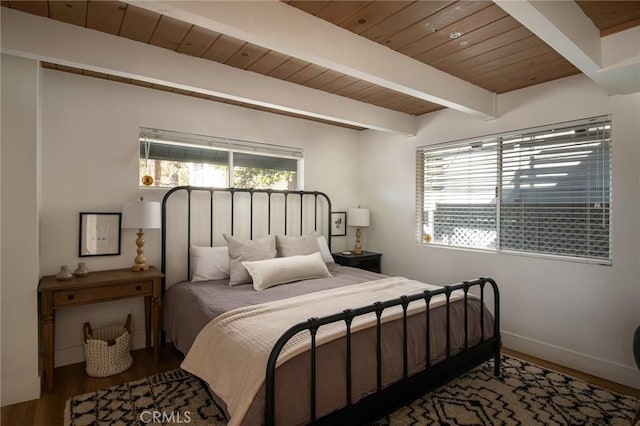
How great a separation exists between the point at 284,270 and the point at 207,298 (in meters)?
0.70

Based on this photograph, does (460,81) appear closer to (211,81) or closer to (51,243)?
(211,81)

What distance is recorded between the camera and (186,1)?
5.19 ft

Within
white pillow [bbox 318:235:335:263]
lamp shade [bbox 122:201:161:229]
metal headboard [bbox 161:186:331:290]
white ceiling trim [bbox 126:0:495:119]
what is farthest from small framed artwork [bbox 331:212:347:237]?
lamp shade [bbox 122:201:161:229]

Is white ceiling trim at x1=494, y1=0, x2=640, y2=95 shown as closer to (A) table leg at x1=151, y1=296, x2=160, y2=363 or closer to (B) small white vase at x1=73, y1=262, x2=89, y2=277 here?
(A) table leg at x1=151, y1=296, x2=160, y2=363

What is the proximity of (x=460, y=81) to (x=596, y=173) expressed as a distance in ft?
4.34

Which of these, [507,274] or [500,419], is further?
[507,274]

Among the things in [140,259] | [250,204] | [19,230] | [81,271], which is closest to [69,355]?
[81,271]

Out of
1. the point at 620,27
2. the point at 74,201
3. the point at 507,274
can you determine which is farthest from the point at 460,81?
the point at 74,201

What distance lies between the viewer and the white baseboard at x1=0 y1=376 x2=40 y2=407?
2.19m

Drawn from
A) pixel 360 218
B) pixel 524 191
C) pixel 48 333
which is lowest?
pixel 48 333

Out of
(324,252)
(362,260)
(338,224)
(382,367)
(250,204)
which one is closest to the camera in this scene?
(382,367)

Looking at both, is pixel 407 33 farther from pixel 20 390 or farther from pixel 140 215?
pixel 20 390

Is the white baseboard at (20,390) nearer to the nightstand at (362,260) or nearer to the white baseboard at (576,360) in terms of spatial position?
the nightstand at (362,260)

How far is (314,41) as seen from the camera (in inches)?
79.1
